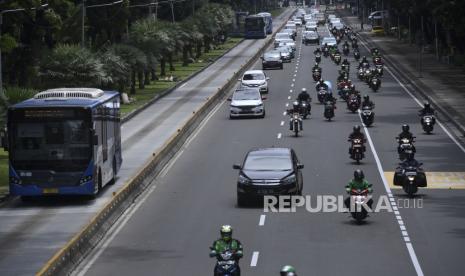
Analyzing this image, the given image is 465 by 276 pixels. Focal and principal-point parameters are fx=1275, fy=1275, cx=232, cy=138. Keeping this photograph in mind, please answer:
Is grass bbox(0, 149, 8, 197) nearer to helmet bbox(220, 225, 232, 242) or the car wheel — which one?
the car wheel

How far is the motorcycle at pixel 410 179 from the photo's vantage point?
114 feet

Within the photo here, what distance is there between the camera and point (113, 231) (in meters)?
30.5

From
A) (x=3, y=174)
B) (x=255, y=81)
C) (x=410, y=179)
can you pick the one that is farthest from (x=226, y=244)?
(x=255, y=81)

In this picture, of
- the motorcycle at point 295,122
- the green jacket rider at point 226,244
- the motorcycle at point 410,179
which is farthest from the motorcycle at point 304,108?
the green jacket rider at point 226,244

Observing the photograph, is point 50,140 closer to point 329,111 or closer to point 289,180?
point 289,180

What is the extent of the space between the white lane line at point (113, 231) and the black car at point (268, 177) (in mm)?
2976

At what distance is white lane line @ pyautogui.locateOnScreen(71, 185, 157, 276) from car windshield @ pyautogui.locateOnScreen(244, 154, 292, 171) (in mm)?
3346

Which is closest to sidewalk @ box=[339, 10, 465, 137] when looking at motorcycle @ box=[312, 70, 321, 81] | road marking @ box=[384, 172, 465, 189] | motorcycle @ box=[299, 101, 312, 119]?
motorcycle @ box=[312, 70, 321, 81]

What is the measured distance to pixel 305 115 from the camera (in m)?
61.4

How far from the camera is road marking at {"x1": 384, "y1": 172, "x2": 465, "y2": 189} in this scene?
3797 cm

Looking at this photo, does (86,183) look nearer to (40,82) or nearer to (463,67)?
(40,82)

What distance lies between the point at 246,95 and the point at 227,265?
144ft

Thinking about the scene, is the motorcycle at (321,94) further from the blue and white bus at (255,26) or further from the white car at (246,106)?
the blue and white bus at (255,26)

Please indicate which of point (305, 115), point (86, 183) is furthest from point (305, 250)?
point (305, 115)
